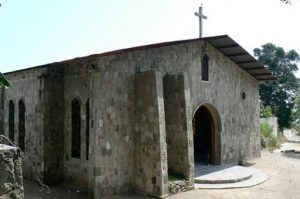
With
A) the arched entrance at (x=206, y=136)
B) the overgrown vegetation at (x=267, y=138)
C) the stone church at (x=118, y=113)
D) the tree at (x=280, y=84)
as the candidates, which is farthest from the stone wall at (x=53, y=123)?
the tree at (x=280, y=84)

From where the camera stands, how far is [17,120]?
490 inches

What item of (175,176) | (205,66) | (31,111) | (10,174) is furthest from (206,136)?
(10,174)

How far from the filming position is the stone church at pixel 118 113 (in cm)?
930

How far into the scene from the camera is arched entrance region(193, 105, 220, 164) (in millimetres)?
14094

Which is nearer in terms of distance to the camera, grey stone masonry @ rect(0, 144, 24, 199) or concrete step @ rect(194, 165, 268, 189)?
grey stone masonry @ rect(0, 144, 24, 199)

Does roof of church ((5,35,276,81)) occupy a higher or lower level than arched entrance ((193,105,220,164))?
higher

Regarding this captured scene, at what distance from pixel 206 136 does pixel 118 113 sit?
7.27 meters

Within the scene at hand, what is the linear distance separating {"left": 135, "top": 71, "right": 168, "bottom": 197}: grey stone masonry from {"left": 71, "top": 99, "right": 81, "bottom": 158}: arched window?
6.49ft

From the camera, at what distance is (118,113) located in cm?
963

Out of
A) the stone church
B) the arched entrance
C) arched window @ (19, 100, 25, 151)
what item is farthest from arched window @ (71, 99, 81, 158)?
the arched entrance

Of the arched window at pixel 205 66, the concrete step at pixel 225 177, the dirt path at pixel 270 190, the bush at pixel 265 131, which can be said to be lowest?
the dirt path at pixel 270 190

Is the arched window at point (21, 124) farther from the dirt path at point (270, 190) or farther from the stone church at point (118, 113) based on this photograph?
the dirt path at point (270, 190)

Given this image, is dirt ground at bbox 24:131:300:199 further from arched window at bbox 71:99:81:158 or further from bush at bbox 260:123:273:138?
bush at bbox 260:123:273:138

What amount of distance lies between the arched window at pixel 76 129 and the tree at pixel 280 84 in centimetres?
3355
